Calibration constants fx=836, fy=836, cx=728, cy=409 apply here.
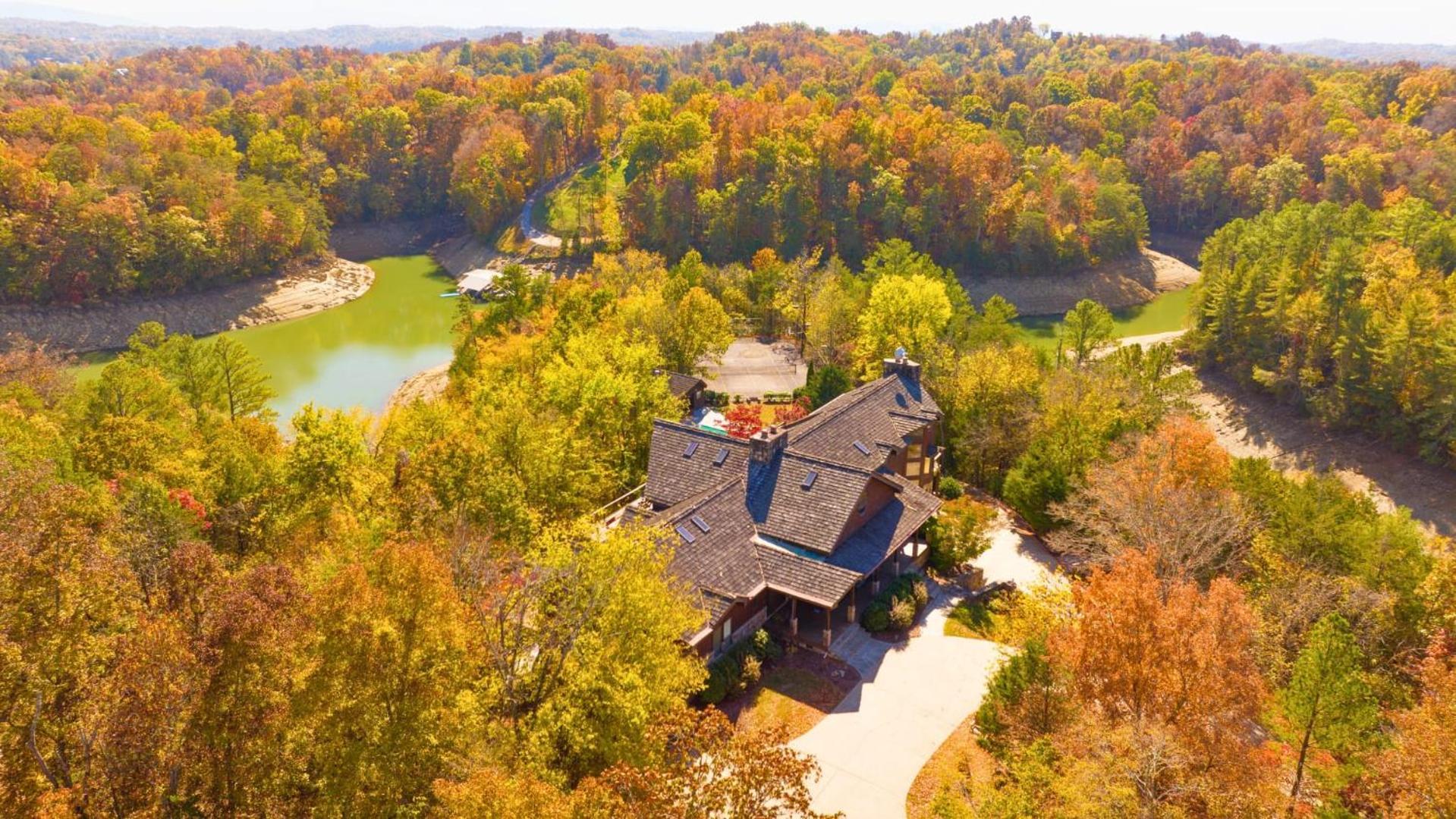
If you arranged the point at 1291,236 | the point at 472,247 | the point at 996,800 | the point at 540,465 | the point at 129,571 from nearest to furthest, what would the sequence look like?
the point at 996,800 → the point at 129,571 → the point at 540,465 → the point at 1291,236 → the point at 472,247

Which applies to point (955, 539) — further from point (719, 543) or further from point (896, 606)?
point (719, 543)

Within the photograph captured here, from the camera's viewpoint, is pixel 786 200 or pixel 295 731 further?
pixel 786 200

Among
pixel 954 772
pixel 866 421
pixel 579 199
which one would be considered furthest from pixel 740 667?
pixel 579 199

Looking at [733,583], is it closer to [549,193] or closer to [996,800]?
[996,800]

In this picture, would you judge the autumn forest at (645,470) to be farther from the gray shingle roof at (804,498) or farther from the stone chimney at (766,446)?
the stone chimney at (766,446)

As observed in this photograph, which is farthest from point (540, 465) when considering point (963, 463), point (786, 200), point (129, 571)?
point (786, 200)

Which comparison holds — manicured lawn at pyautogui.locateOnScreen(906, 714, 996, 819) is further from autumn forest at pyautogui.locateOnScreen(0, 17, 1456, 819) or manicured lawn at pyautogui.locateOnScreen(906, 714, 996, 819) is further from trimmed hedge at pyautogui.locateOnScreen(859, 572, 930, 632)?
trimmed hedge at pyautogui.locateOnScreen(859, 572, 930, 632)
